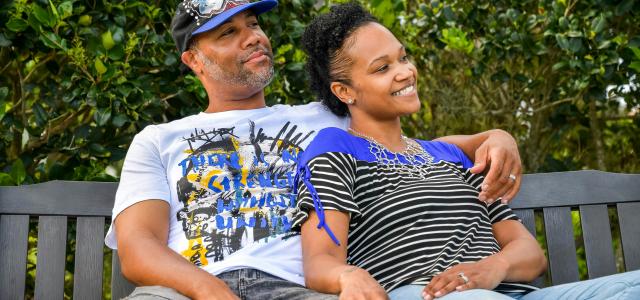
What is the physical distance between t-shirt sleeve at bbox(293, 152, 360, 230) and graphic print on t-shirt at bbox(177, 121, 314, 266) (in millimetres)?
196

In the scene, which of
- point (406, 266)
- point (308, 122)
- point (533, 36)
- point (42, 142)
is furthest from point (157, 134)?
point (533, 36)

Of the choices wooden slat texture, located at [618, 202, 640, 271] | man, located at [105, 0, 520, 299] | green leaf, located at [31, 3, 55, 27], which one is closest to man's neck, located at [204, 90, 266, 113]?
man, located at [105, 0, 520, 299]

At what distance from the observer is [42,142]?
3.82m

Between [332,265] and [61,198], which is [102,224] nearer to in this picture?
[61,198]

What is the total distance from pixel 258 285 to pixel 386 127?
774mm

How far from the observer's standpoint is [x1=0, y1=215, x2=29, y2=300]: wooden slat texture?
323 centimetres

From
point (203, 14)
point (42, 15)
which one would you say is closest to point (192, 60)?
point (203, 14)

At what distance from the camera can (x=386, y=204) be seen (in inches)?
111

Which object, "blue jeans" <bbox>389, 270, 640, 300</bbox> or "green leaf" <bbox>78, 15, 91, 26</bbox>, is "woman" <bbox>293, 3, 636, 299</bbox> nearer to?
"blue jeans" <bbox>389, 270, 640, 300</bbox>

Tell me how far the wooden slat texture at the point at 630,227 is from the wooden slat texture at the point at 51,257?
2.30 metres

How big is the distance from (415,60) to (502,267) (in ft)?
8.29

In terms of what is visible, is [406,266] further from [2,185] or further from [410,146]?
[2,185]

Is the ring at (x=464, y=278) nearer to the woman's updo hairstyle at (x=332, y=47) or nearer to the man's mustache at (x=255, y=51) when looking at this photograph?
the woman's updo hairstyle at (x=332, y=47)

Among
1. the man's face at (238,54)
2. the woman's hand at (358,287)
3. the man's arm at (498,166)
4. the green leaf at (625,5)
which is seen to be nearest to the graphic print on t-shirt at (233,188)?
the man's face at (238,54)
